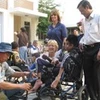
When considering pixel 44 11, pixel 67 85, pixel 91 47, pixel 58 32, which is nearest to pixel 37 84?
pixel 67 85

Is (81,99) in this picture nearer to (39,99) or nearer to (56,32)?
(39,99)

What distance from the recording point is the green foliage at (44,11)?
94.7 feet

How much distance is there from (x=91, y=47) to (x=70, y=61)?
1.34ft

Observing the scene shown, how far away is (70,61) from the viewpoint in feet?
17.9

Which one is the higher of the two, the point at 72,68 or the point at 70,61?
the point at 70,61

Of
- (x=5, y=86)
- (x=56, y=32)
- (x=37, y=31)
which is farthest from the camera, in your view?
(x=37, y=31)

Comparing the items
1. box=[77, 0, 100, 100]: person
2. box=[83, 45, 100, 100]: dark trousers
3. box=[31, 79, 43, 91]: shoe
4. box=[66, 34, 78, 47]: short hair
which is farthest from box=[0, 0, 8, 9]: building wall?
box=[83, 45, 100, 100]: dark trousers

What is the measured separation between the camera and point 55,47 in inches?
239

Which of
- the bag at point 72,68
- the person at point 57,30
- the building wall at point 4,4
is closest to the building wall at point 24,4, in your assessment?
the building wall at point 4,4

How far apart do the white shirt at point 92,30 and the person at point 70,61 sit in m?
0.29

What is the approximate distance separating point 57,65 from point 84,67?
473 millimetres

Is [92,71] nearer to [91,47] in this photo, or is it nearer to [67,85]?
[91,47]

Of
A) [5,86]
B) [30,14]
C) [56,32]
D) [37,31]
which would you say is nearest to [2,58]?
[5,86]

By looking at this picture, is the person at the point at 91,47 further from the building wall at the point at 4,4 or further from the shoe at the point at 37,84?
the building wall at the point at 4,4
